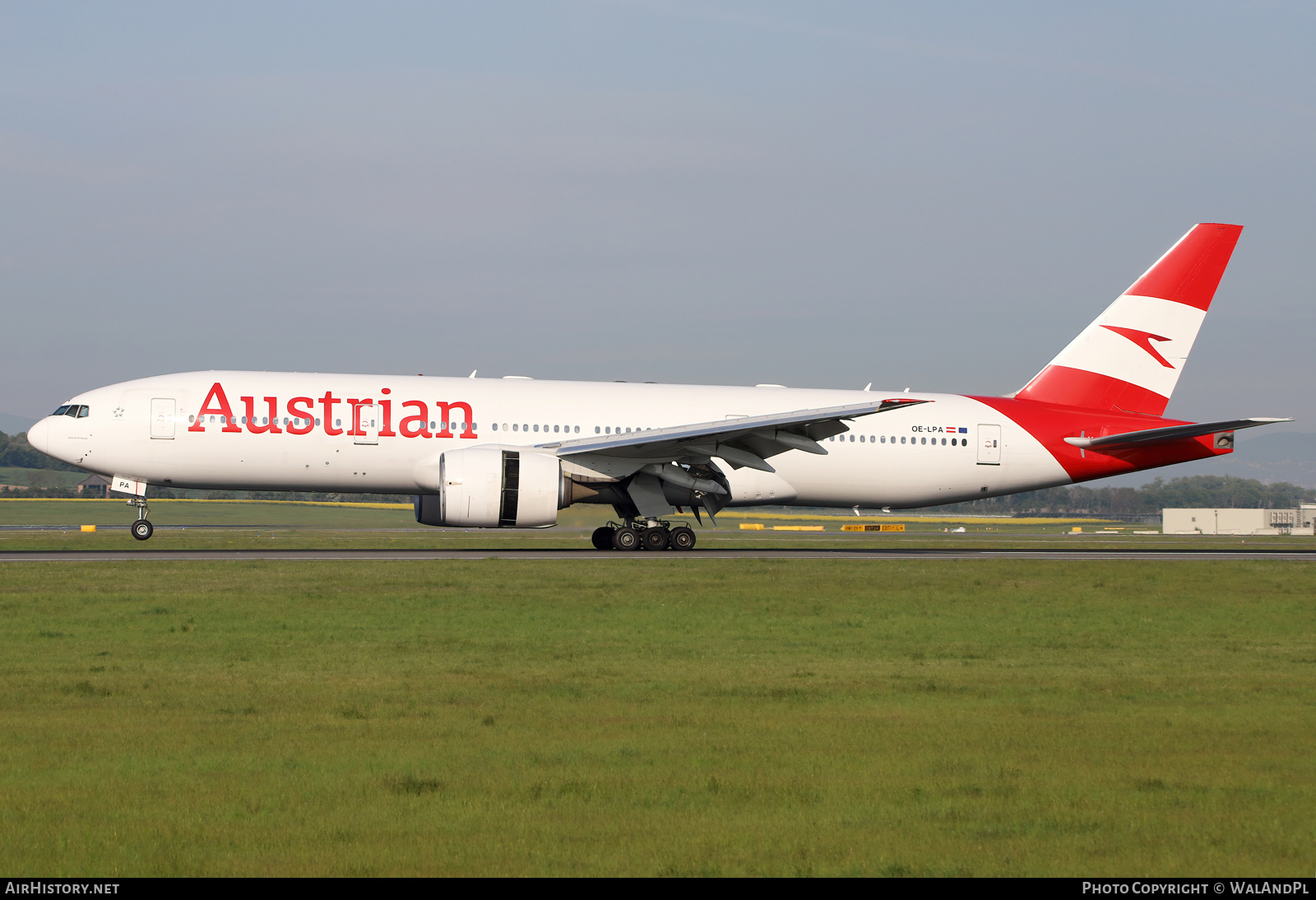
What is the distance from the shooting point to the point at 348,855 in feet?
19.1

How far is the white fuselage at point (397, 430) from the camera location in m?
27.8

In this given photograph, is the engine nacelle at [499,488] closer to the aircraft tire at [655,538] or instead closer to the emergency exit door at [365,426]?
the emergency exit door at [365,426]

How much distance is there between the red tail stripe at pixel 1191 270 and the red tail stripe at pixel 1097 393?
8.73ft

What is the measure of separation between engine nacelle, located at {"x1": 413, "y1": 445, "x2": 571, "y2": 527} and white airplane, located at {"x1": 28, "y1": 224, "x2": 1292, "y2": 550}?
0.04m

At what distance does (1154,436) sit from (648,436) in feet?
46.4

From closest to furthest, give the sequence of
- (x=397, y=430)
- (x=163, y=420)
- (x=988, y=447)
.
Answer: (x=163, y=420), (x=397, y=430), (x=988, y=447)

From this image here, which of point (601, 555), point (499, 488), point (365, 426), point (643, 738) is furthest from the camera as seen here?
point (365, 426)

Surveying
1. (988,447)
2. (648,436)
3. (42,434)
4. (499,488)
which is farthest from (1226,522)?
(42,434)

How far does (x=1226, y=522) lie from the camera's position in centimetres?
8806

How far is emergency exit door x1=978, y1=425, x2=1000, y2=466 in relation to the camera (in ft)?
106

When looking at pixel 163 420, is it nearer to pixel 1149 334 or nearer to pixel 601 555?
pixel 601 555

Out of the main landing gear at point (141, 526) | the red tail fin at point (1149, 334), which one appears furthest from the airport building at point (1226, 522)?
the main landing gear at point (141, 526)

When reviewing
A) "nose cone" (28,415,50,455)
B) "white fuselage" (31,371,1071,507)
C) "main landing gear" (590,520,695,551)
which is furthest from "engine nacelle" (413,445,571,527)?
"nose cone" (28,415,50,455)

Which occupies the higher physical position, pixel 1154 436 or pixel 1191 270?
pixel 1191 270
